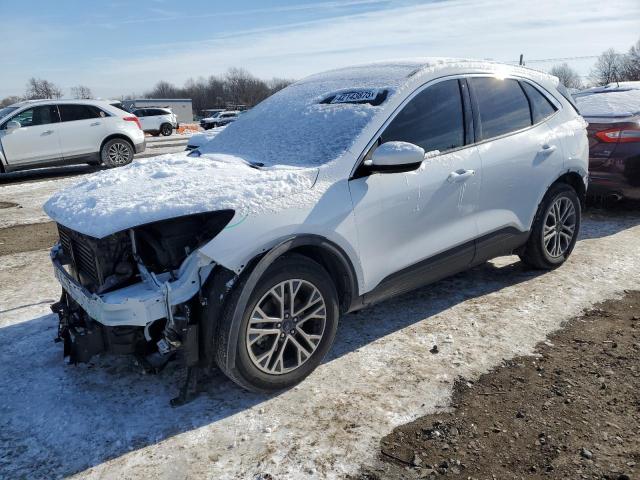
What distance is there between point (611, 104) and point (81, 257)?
6.89 meters

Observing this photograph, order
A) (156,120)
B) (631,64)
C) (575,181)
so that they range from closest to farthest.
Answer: (575,181)
(156,120)
(631,64)

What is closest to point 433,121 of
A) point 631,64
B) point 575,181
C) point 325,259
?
point 325,259

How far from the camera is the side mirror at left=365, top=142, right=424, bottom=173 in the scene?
124 inches

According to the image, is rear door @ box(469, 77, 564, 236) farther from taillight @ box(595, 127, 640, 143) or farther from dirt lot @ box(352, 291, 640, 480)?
taillight @ box(595, 127, 640, 143)

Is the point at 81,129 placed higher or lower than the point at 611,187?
higher

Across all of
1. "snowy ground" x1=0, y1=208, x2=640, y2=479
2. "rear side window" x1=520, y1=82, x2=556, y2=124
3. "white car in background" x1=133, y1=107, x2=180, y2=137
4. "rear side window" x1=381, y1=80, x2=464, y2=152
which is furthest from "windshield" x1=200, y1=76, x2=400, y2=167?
"white car in background" x1=133, y1=107, x2=180, y2=137

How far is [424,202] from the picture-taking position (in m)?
3.54

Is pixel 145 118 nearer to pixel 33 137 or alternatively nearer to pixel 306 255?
pixel 33 137

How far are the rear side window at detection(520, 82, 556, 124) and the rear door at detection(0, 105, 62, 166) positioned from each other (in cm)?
1038

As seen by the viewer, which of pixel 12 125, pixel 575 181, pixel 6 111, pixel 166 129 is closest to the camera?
pixel 575 181

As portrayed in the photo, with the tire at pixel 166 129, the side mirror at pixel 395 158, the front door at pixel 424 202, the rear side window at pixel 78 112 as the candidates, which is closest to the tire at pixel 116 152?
the rear side window at pixel 78 112

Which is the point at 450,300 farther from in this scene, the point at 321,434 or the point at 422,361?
the point at 321,434

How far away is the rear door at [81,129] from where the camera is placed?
11805 millimetres

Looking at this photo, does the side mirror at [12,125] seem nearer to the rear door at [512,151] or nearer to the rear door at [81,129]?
the rear door at [81,129]
